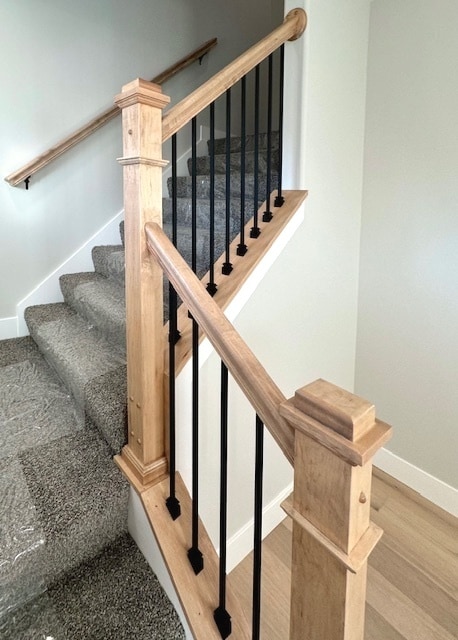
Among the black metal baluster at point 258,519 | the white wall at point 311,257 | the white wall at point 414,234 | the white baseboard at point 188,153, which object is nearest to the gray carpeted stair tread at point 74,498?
the white wall at point 311,257

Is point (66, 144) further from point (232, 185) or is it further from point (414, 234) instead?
point (414, 234)

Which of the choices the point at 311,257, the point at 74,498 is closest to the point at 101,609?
the point at 74,498

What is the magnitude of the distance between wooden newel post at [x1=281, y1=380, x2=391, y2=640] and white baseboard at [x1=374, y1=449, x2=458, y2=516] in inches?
60.2

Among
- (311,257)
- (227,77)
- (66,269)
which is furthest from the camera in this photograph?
A: (66,269)

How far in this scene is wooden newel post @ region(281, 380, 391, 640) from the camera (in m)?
0.59

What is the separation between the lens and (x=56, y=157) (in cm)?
213

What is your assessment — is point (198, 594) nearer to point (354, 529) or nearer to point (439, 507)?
point (354, 529)

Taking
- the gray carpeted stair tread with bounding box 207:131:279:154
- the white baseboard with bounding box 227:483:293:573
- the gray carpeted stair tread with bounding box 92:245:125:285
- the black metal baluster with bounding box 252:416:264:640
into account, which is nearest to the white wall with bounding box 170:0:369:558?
the white baseboard with bounding box 227:483:293:573

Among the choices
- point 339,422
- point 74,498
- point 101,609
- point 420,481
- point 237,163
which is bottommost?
point 420,481

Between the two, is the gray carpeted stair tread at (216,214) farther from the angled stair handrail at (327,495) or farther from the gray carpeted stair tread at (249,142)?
the angled stair handrail at (327,495)

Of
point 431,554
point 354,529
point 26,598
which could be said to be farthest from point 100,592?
point 431,554

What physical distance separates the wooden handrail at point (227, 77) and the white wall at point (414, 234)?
605 millimetres

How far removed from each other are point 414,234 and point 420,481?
1.30 m

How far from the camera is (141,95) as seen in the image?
101 centimetres
